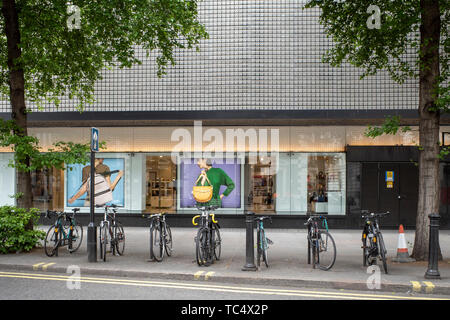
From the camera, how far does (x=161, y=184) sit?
15484 millimetres

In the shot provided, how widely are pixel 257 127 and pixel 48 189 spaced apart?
8304 mm

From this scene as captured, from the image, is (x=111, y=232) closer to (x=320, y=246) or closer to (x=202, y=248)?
(x=202, y=248)

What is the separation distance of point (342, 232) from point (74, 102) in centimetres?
1067

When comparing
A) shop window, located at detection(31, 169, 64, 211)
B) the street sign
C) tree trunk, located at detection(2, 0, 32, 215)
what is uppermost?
tree trunk, located at detection(2, 0, 32, 215)

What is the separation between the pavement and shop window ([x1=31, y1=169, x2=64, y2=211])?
516cm

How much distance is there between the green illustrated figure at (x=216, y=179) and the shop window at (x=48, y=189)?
5.35 m

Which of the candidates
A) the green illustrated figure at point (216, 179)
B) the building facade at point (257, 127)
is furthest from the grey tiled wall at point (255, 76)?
the green illustrated figure at point (216, 179)

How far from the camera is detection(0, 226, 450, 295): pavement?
7214mm

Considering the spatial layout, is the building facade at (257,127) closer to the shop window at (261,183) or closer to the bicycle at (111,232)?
the shop window at (261,183)

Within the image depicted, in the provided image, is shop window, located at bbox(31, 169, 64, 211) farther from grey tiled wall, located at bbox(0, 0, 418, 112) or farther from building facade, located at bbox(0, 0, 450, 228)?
grey tiled wall, located at bbox(0, 0, 418, 112)

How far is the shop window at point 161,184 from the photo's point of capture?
15.4 metres

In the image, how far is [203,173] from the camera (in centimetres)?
1532

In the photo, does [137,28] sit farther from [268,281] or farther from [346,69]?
[346,69]

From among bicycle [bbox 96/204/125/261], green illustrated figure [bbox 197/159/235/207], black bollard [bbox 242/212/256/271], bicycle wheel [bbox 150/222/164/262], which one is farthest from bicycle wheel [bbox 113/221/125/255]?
green illustrated figure [bbox 197/159/235/207]
